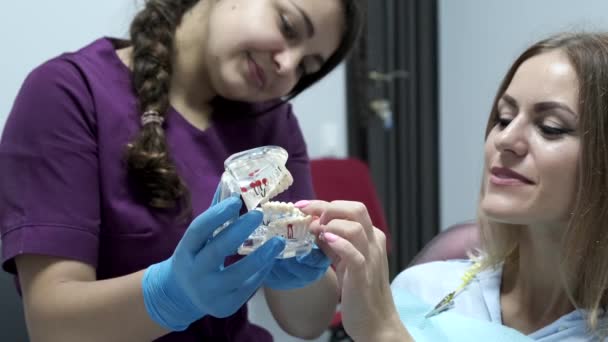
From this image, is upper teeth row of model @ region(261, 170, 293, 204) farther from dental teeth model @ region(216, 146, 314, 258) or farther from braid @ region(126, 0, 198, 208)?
braid @ region(126, 0, 198, 208)

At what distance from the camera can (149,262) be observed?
38.8 inches

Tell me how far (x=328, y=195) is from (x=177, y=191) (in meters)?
1.18

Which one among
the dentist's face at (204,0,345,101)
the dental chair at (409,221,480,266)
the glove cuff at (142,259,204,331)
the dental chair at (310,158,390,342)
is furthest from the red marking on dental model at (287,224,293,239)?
the dental chair at (310,158,390,342)

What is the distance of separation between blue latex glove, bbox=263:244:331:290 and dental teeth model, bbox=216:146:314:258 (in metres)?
0.06

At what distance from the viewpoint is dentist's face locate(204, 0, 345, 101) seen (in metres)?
1.01

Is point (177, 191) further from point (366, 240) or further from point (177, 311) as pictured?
point (366, 240)

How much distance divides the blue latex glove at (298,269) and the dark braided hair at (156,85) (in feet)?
0.67

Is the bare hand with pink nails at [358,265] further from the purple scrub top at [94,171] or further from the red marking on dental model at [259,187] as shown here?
the purple scrub top at [94,171]

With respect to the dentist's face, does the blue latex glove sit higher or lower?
lower

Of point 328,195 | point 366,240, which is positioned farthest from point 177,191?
point 328,195

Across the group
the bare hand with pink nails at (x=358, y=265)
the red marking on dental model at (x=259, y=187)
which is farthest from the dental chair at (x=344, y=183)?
the red marking on dental model at (x=259, y=187)

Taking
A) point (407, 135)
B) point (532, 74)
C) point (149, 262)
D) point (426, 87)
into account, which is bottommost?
point (407, 135)

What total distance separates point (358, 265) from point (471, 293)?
0.44m

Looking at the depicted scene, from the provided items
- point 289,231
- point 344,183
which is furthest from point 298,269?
point 344,183
